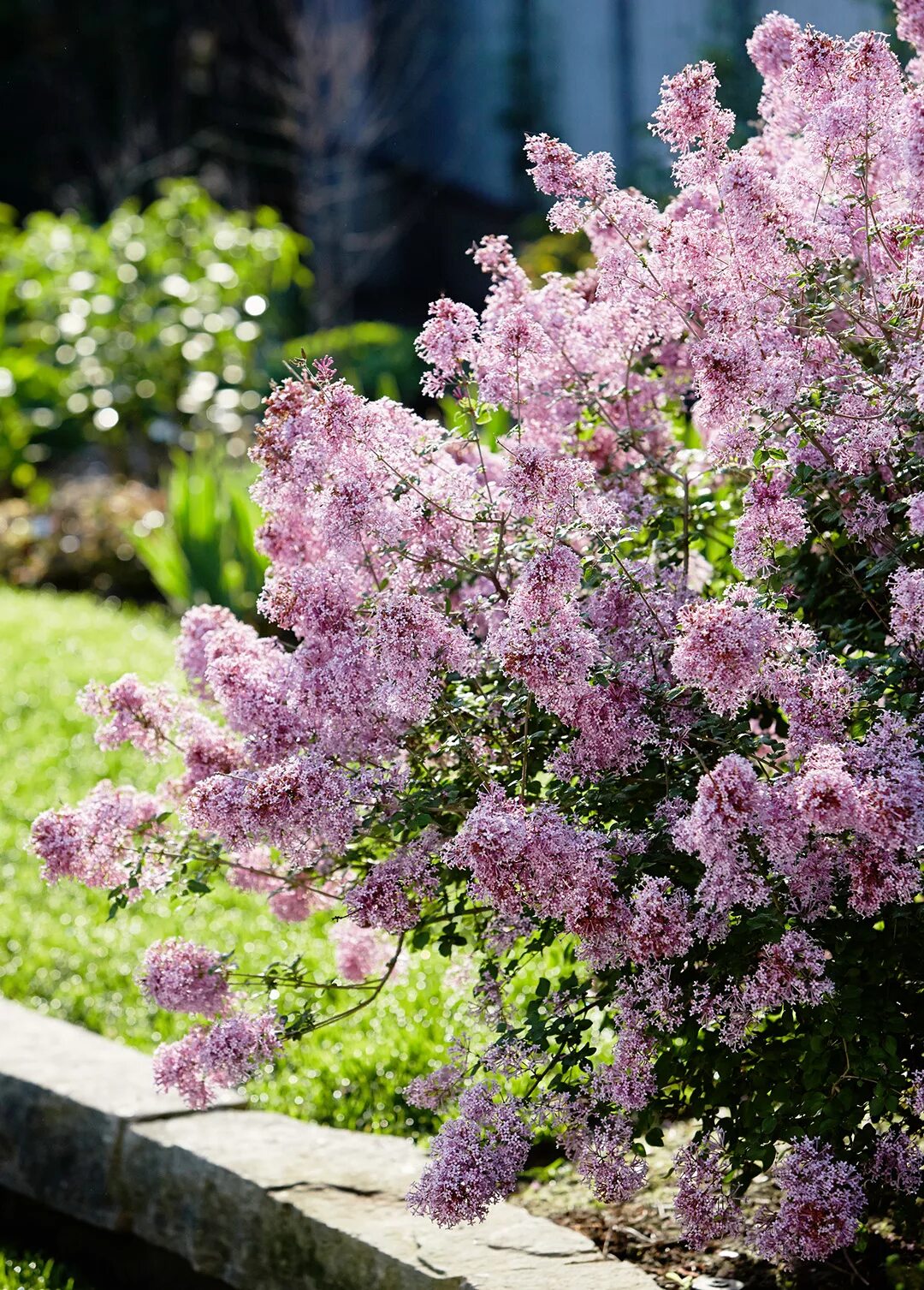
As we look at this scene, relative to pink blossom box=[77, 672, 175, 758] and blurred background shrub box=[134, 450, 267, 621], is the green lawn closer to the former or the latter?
pink blossom box=[77, 672, 175, 758]

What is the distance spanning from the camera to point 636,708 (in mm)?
2244

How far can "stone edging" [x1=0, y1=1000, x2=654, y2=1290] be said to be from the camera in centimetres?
272

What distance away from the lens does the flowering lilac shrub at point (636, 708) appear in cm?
211

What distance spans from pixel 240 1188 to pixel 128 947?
5.75 ft

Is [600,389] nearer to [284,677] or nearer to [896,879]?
[284,677]

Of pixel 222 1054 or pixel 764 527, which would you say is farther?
pixel 222 1054

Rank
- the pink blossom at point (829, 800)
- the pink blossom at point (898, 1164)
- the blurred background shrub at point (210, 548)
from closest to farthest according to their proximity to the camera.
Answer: the pink blossom at point (829, 800) → the pink blossom at point (898, 1164) → the blurred background shrub at point (210, 548)

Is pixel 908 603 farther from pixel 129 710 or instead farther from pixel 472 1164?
pixel 129 710

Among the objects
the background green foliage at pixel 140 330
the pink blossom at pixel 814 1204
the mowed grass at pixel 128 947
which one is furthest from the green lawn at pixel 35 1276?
the background green foliage at pixel 140 330

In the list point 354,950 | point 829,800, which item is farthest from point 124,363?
point 829,800

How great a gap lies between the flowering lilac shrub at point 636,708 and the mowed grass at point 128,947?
0.38 metres

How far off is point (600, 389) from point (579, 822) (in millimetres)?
1016

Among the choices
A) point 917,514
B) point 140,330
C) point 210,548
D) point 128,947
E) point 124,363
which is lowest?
point 917,514

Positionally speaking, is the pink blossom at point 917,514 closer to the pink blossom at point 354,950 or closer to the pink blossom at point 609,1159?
the pink blossom at point 609,1159
